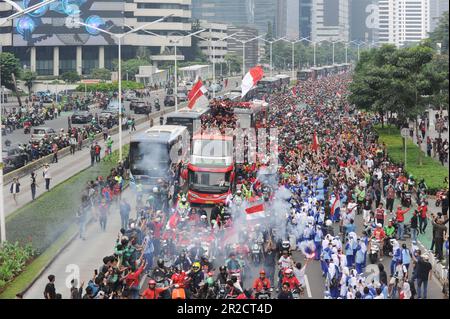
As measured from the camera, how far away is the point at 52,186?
40031mm

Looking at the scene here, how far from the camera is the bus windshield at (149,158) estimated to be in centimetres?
3831

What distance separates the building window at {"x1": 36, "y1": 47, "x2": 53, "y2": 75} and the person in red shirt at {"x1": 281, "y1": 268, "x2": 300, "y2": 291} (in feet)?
432

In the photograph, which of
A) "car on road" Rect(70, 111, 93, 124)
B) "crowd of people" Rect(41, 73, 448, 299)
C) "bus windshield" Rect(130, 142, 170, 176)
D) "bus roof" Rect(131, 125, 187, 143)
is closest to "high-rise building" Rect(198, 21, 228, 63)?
"car on road" Rect(70, 111, 93, 124)

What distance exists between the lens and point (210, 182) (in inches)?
1331

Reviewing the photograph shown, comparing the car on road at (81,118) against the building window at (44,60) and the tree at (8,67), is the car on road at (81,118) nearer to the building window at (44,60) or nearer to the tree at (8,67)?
the tree at (8,67)

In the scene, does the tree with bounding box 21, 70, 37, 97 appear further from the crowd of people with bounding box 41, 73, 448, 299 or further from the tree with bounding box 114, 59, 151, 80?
the crowd of people with bounding box 41, 73, 448, 299

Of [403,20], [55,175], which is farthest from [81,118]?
[403,20]

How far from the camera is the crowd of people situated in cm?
1847

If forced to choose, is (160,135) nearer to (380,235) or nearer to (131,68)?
(380,235)

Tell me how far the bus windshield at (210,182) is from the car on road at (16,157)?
13462 mm

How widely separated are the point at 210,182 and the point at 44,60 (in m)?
119
